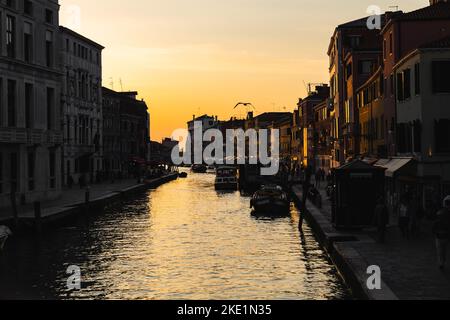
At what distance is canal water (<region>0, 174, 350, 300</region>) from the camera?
2383 cm

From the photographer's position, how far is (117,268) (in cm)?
2856

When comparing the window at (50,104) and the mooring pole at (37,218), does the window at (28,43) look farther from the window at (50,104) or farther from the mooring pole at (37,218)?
A: the mooring pole at (37,218)

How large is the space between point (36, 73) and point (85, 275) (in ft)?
102

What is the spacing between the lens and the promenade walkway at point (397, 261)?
63.6 ft

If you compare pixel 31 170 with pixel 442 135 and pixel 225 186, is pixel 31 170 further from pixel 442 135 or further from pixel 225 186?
pixel 225 186

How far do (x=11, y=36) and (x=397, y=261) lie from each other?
3560 cm

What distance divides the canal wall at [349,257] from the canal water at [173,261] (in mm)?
486

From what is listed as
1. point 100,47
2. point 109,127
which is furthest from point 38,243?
point 109,127

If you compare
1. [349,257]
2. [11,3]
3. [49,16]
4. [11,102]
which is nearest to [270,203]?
[11,102]

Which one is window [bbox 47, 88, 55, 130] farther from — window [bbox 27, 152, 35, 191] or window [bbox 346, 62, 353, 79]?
window [bbox 346, 62, 353, 79]

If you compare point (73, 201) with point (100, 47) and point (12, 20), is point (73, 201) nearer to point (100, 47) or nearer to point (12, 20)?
point (12, 20)

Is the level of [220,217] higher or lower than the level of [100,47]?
lower

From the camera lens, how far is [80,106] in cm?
9219

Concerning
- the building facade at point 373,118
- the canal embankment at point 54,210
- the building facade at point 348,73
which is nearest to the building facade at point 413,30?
the building facade at point 373,118
